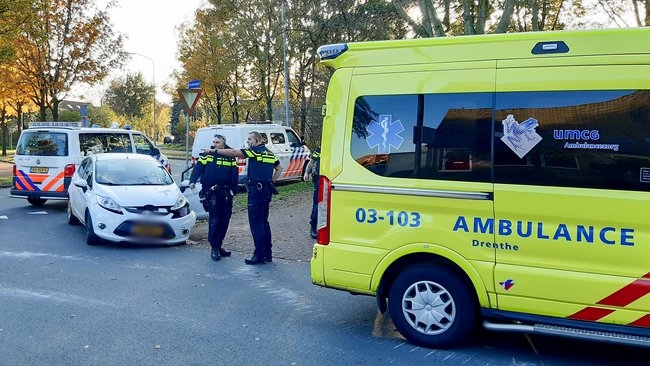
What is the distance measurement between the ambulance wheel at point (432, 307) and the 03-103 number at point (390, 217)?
0.39 meters

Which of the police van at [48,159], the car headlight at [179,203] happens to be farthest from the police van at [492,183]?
the police van at [48,159]

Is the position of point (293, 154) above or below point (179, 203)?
above

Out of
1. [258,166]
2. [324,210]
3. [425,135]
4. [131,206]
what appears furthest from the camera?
[131,206]

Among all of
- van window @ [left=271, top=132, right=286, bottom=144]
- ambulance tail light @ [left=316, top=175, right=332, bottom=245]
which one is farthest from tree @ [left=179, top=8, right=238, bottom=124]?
ambulance tail light @ [left=316, top=175, right=332, bottom=245]

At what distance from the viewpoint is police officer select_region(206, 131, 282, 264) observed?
25.6 ft

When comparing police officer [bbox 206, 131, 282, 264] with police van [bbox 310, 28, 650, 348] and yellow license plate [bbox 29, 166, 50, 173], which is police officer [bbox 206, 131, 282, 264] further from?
yellow license plate [bbox 29, 166, 50, 173]

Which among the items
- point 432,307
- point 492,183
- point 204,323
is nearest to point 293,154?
point 204,323

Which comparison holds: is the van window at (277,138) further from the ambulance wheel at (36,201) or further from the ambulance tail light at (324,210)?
the ambulance tail light at (324,210)

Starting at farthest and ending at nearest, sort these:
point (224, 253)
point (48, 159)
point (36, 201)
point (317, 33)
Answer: point (317, 33) < point (36, 201) < point (48, 159) < point (224, 253)

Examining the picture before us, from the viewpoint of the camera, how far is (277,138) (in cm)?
1741

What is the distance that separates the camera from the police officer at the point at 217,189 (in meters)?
8.40

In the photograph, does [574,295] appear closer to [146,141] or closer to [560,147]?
[560,147]

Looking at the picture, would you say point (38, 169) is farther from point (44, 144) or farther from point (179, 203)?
point (179, 203)

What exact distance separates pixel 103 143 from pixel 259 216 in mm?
7449
